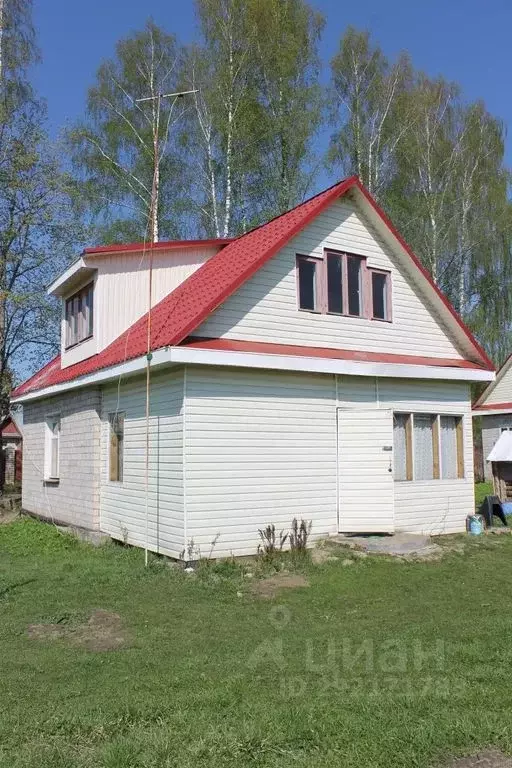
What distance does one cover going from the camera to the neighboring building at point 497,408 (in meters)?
27.9

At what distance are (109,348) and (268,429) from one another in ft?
13.1

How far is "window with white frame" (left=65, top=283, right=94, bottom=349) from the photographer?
14180mm

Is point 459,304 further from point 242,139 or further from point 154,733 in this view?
point 154,733

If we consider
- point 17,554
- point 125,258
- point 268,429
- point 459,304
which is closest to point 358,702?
point 268,429

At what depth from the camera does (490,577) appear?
9656 mm

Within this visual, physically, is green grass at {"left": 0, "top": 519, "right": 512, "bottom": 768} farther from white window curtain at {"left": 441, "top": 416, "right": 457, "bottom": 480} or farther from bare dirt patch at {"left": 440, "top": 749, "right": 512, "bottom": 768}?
white window curtain at {"left": 441, "top": 416, "right": 457, "bottom": 480}

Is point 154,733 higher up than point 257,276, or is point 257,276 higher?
point 257,276

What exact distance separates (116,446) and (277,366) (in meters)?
3.78

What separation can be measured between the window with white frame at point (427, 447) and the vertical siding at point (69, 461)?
565 cm

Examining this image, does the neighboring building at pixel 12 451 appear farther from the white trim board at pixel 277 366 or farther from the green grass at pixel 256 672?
the green grass at pixel 256 672

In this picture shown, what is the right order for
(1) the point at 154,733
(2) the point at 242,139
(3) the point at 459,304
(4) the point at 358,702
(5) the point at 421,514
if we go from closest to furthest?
(1) the point at 154,733
(4) the point at 358,702
(5) the point at 421,514
(2) the point at 242,139
(3) the point at 459,304

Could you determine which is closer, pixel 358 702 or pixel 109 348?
pixel 358 702

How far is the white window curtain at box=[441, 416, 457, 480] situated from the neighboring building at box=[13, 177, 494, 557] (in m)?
0.04

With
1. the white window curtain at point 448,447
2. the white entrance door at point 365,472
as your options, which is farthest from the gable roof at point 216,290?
the white entrance door at point 365,472
